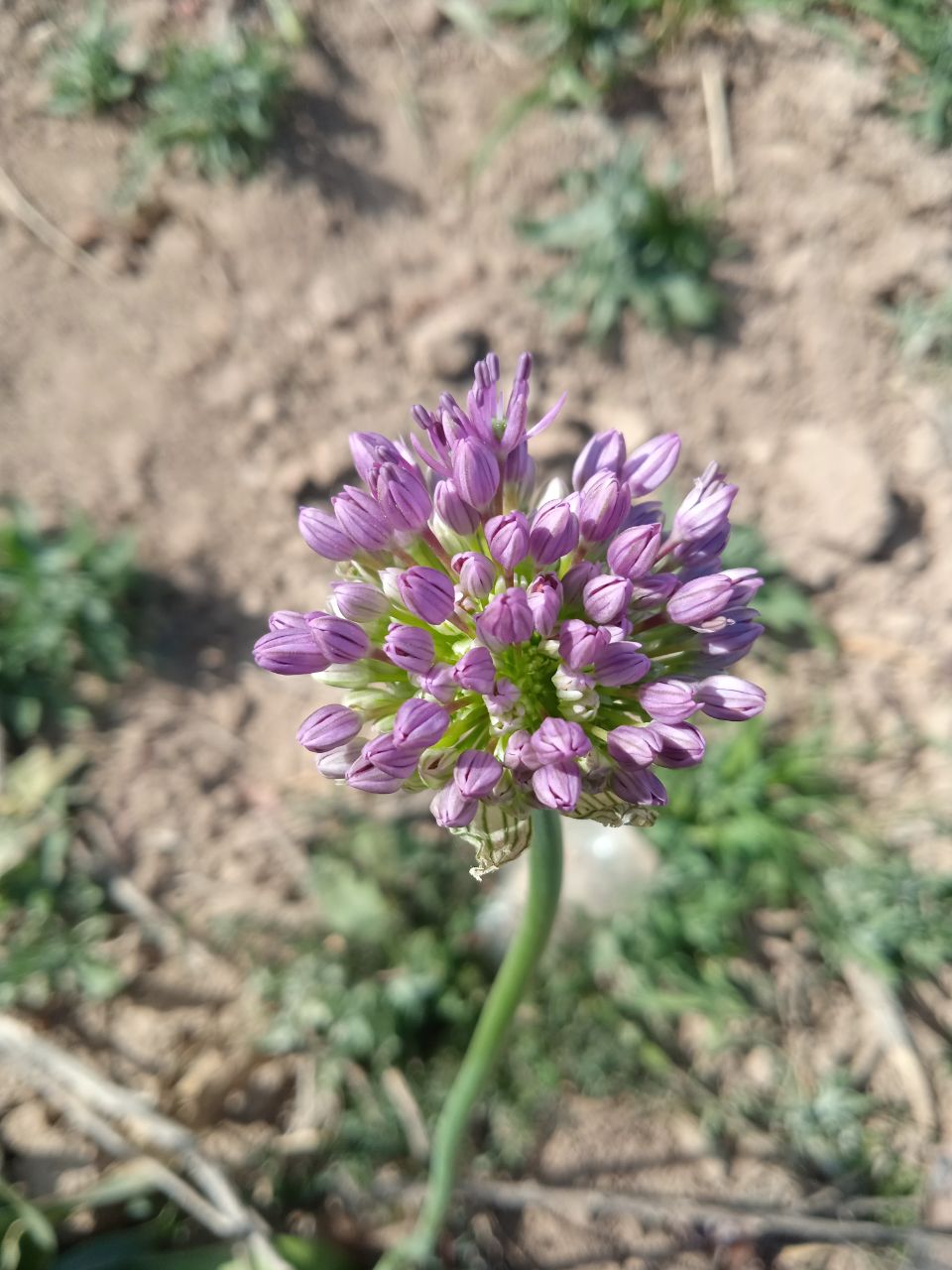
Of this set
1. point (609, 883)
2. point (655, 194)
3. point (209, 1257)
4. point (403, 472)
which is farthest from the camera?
point (655, 194)

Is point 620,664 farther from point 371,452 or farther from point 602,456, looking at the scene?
point 371,452

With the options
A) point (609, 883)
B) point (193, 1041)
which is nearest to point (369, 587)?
point (609, 883)

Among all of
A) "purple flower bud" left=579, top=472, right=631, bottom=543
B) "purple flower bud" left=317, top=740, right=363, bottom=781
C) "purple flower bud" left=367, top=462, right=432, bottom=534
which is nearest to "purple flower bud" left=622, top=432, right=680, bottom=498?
"purple flower bud" left=579, top=472, right=631, bottom=543

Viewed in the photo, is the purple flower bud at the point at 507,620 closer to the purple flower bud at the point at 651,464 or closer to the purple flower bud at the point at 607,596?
the purple flower bud at the point at 607,596

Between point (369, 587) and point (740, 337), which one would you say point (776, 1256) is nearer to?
point (369, 587)

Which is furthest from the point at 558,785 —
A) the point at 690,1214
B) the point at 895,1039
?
the point at 895,1039

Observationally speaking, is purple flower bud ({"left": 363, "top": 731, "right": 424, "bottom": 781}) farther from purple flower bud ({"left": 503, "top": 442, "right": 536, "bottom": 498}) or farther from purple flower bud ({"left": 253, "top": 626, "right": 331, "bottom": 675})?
purple flower bud ({"left": 503, "top": 442, "right": 536, "bottom": 498})
